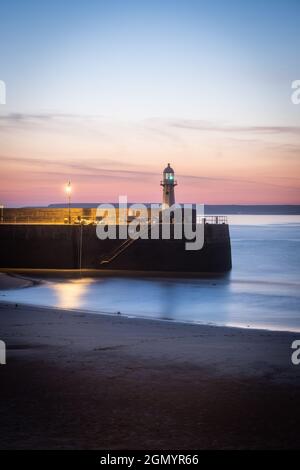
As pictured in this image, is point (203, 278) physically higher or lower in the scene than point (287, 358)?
higher

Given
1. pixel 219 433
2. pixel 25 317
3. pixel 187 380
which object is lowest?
pixel 219 433

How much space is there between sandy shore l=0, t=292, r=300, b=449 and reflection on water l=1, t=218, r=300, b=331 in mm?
6927

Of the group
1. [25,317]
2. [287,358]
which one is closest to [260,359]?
[287,358]

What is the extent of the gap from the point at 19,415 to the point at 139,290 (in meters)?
17.9

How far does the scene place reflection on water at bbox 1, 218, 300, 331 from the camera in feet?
56.6

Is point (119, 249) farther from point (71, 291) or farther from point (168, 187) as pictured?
point (168, 187)

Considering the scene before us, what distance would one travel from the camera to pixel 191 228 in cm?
2906

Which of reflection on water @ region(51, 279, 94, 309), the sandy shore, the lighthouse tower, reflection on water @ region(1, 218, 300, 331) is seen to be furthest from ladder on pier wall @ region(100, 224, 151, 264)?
the sandy shore

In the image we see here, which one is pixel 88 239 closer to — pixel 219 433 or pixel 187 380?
pixel 187 380

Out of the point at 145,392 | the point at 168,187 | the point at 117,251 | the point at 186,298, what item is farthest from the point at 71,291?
the point at 168,187

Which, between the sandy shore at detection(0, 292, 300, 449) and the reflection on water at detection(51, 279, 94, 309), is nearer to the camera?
the sandy shore at detection(0, 292, 300, 449)

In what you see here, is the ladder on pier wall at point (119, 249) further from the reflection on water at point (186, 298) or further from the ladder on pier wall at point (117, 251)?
the reflection on water at point (186, 298)

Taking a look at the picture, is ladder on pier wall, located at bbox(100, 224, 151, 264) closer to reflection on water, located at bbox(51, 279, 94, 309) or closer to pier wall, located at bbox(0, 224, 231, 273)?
pier wall, located at bbox(0, 224, 231, 273)

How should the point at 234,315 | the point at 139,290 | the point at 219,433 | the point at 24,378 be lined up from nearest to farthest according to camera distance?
the point at 219,433
the point at 24,378
the point at 234,315
the point at 139,290
